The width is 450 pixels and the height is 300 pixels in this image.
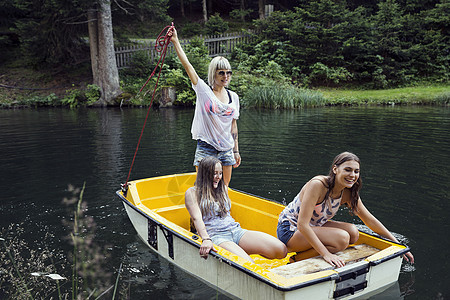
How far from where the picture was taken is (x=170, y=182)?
5.31m

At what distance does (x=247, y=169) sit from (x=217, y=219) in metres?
3.47

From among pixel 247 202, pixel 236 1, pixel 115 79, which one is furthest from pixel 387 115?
pixel 236 1

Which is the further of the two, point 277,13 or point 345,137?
point 277,13

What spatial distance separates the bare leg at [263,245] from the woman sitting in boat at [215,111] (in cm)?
83

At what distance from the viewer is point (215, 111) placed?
3992 millimetres

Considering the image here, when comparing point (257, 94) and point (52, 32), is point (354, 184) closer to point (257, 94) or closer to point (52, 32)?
point (257, 94)

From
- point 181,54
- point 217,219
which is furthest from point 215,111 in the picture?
point 217,219

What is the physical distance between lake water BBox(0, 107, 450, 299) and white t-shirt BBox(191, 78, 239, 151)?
1.32 m

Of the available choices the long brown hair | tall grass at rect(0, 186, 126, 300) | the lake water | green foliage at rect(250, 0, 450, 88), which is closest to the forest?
green foliage at rect(250, 0, 450, 88)

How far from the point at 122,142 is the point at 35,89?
1232 centimetres

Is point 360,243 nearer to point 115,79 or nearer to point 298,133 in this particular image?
point 298,133

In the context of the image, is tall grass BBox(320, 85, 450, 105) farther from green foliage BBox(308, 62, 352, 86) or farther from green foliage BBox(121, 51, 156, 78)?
green foliage BBox(121, 51, 156, 78)

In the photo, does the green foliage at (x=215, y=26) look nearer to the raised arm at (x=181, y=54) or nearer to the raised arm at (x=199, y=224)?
the raised arm at (x=181, y=54)

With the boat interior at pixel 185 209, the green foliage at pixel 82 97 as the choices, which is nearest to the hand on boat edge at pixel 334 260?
the boat interior at pixel 185 209
